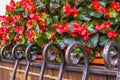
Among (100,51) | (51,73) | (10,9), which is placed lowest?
(51,73)

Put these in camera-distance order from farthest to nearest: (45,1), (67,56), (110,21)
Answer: (45,1)
(110,21)
(67,56)

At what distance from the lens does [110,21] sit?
104 centimetres

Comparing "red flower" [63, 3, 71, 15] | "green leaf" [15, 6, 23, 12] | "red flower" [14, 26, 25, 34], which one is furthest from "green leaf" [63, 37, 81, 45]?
"green leaf" [15, 6, 23, 12]

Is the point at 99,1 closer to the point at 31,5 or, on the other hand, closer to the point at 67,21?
the point at 67,21

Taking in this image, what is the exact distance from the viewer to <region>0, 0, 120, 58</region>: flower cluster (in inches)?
40.6

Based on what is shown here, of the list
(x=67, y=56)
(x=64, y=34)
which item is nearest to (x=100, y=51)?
(x=64, y=34)

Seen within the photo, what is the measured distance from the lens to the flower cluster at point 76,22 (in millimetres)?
1030

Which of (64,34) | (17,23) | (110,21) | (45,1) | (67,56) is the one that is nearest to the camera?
(67,56)

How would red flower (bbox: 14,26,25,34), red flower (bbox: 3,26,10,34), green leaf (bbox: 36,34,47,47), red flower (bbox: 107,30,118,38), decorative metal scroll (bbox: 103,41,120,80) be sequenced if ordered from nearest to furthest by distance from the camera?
decorative metal scroll (bbox: 103,41,120,80)
red flower (bbox: 107,30,118,38)
green leaf (bbox: 36,34,47,47)
red flower (bbox: 14,26,25,34)
red flower (bbox: 3,26,10,34)

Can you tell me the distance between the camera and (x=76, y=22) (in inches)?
42.9

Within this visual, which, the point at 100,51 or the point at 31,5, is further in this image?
the point at 31,5

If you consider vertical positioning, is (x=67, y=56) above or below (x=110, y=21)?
below

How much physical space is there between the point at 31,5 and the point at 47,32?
0.65ft

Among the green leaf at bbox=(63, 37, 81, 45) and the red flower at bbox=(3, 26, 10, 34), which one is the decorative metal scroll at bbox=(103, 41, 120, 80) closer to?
the green leaf at bbox=(63, 37, 81, 45)
